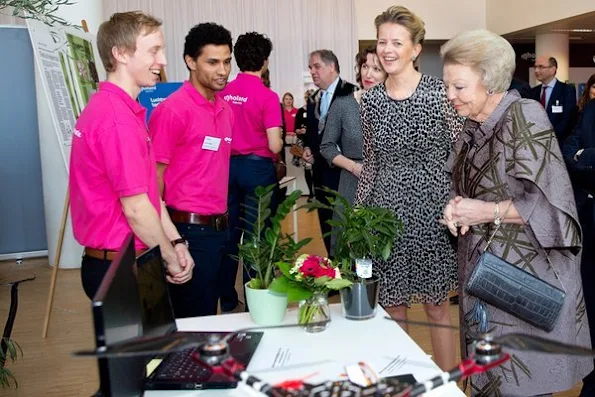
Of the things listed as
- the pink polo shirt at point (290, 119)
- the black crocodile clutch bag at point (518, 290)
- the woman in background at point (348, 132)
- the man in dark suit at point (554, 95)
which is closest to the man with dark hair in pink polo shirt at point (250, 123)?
the woman in background at point (348, 132)

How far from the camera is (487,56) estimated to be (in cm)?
187

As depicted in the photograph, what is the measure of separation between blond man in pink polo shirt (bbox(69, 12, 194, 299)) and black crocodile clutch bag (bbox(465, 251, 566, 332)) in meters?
0.98

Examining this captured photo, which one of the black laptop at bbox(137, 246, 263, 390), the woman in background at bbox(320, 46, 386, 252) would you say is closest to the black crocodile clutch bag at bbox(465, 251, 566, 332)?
the black laptop at bbox(137, 246, 263, 390)

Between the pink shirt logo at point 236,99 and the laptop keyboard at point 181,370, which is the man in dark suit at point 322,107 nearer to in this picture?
the pink shirt logo at point 236,99

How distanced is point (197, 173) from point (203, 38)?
60 cm

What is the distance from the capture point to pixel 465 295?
2059 mm

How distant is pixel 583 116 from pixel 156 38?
276 centimetres

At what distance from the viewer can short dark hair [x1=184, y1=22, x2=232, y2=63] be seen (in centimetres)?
281

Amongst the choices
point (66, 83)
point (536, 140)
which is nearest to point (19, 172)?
point (66, 83)

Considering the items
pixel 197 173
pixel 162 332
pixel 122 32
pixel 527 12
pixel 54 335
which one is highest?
pixel 527 12

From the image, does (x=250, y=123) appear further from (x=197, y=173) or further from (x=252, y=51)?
(x=197, y=173)

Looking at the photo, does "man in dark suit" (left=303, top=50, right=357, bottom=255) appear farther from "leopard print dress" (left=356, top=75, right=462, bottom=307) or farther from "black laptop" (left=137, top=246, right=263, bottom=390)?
"black laptop" (left=137, top=246, right=263, bottom=390)

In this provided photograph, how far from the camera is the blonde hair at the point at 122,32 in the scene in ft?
6.59

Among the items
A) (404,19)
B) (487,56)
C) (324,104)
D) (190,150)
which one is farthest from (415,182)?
(324,104)
